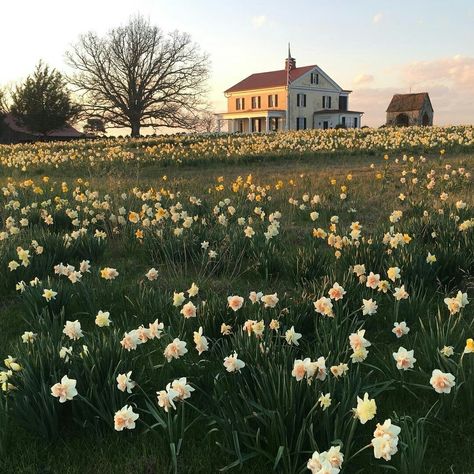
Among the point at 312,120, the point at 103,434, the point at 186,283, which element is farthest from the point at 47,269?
the point at 312,120

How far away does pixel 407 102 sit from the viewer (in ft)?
224

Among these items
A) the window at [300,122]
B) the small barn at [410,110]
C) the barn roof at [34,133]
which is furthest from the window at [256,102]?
the barn roof at [34,133]

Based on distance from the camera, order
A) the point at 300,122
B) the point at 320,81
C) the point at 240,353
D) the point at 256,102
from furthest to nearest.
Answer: the point at 320,81 < the point at 256,102 < the point at 300,122 < the point at 240,353

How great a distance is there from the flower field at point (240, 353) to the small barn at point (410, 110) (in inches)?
2591

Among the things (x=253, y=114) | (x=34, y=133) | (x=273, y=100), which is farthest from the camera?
(x=273, y=100)

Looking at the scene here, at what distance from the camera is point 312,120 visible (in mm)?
65375

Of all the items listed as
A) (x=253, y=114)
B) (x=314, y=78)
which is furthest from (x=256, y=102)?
(x=314, y=78)

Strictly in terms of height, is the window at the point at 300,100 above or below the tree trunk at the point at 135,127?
above

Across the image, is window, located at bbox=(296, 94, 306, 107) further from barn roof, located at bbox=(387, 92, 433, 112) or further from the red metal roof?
barn roof, located at bbox=(387, 92, 433, 112)

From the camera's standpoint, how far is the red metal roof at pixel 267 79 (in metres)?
63.2

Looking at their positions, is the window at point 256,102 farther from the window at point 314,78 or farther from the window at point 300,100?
the window at point 314,78

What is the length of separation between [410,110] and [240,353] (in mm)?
70763

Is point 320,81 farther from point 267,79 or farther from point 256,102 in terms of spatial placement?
point 256,102

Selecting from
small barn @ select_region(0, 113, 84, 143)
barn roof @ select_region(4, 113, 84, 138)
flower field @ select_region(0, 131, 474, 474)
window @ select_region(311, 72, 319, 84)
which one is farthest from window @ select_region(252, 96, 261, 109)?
flower field @ select_region(0, 131, 474, 474)
